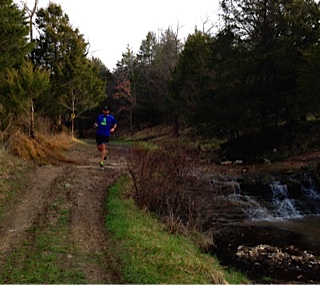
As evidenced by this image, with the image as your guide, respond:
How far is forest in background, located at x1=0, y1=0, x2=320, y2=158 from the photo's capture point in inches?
682

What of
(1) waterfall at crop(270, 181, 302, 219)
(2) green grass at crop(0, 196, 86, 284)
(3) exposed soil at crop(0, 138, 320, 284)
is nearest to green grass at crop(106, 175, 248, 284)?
(3) exposed soil at crop(0, 138, 320, 284)

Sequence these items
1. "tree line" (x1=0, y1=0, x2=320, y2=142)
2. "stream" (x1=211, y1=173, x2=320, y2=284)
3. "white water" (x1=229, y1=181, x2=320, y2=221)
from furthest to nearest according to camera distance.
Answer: "tree line" (x1=0, y1=0, x2=320, y2=142) → "white water" (x1=229, y1=181, x2=320, y2=221) → "stream" (x1=211, y1=173, x2=320, y2=284)

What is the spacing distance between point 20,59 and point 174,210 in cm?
1112

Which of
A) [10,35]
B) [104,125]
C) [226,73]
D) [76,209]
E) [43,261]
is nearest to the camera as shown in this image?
[43,261]

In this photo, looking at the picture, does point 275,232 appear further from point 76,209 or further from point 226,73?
point 226,73

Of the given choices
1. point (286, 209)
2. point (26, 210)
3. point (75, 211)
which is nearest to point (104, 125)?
point (75, 211)

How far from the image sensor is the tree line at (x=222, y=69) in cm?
1731

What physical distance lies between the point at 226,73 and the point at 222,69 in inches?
17.1

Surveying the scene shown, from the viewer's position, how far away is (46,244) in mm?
7312

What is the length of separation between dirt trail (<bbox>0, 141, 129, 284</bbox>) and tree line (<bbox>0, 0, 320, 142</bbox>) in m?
4.85

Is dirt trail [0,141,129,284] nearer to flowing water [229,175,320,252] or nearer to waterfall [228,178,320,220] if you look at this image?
waterfall [228,178,320,220]

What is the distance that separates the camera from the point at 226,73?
25.0 meters

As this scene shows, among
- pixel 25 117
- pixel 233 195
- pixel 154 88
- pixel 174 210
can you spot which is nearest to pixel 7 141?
pixel 25 117

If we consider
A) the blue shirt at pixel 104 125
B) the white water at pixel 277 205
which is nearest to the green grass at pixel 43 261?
the blue shirt at pixel 104 125
